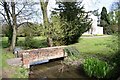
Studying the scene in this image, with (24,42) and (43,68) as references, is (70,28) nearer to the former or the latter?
(24,42)

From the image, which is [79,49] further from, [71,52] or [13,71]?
[13,71]

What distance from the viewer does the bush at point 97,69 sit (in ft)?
34.8

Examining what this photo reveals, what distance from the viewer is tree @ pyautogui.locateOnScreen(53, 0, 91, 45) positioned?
65.4 feet

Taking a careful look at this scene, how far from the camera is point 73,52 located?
1517cm

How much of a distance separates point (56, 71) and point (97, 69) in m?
2.69

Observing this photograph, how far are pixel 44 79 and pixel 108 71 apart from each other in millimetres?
3357

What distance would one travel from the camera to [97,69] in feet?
35.7

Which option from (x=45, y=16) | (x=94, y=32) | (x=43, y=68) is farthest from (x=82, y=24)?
(x=94, y=32)

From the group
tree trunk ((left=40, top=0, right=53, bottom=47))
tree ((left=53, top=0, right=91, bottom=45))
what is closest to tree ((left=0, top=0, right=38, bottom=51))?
tree trunk ((left=40, top=0, right=53, bottom=47))

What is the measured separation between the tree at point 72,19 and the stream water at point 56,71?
6258 millimetres

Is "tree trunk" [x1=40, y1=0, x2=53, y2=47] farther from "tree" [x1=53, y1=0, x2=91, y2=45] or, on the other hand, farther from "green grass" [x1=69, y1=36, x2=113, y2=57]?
"green grass" [x1=69, y1=36, x2=113, y2=57]

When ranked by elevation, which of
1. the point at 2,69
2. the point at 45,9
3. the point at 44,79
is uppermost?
the point at 45,9

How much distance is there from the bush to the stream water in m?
0.40

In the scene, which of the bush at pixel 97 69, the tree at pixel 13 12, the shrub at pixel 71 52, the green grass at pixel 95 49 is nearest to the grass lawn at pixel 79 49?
the green grass at pixel 95 49
